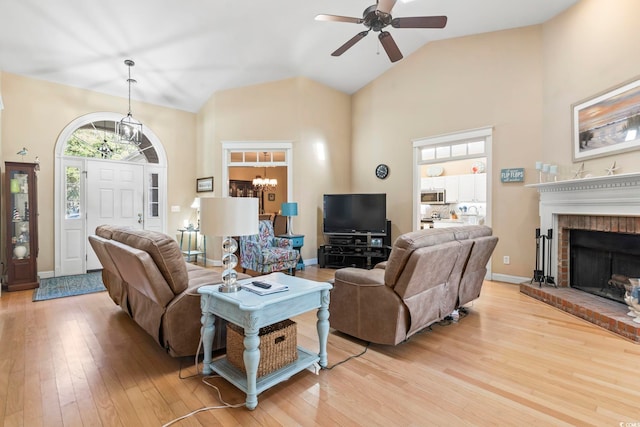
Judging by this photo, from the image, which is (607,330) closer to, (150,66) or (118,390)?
(118,390)

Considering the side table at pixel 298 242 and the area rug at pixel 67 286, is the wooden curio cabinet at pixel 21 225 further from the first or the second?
the side table at pixel 298 242

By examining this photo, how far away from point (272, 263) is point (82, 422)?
128 inches

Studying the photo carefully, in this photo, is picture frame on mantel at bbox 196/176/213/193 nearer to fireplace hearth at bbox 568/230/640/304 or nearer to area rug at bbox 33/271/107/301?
area rug at bbox 33/271/107/301

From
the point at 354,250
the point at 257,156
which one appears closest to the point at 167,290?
the point at 354,250

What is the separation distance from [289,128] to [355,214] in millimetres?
2143

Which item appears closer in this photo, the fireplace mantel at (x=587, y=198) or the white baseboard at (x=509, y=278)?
the fireplace mantel at (x=587, y=198)

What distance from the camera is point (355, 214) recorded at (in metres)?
5.84

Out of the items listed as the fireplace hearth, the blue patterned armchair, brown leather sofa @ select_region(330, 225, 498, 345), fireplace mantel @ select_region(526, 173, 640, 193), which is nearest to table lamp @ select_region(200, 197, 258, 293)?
brown leather sofa @ select_region(330, 225, 498, 345)

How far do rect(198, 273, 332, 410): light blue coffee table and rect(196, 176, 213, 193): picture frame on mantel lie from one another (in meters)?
4.39

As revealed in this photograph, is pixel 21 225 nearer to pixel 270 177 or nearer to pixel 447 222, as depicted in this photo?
pixel 270 177

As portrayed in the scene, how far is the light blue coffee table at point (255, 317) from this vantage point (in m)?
1.80

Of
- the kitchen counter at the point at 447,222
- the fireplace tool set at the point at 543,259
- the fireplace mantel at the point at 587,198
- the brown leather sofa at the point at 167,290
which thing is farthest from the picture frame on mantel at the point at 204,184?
the fireplace tool set at the point at 543,259

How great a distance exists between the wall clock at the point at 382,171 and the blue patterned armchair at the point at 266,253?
2398 millimetres

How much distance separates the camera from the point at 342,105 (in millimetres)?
6902
